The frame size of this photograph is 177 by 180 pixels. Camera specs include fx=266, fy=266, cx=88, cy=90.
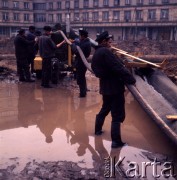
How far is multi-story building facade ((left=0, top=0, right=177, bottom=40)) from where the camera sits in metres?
55.0

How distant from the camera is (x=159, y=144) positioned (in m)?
5.27

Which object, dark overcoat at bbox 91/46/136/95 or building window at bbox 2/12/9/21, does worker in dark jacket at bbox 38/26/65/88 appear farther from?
building window at bbox 2/12/9/21

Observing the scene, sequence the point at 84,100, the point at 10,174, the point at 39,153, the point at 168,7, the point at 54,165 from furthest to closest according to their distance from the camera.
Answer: the point at 168,7 → the point at 84,100 → the point at 39,153 → the point at 54,165 → the point at 10,174

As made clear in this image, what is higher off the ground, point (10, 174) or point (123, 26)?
point (123, 26)

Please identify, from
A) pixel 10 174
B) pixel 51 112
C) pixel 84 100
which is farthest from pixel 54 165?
pixel 84 100

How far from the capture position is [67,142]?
5.32 metres

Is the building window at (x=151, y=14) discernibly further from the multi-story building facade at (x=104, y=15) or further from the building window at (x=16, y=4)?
the building window at (x=16, y=4)

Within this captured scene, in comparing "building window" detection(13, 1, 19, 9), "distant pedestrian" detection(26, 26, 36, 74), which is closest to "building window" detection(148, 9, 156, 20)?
"building window" detection(13, 1, 19, 9)

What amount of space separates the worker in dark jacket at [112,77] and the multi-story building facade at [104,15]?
172 ft

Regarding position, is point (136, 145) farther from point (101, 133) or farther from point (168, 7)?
point (168, 7)

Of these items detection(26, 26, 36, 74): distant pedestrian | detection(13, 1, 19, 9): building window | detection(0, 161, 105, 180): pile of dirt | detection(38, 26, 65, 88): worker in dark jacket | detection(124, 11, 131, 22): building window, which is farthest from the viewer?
detection(13, 1, 19, 9): building window

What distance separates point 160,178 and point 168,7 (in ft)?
182

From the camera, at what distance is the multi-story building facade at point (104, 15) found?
5497 cm

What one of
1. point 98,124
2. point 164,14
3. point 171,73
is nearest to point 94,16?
point 164,14
